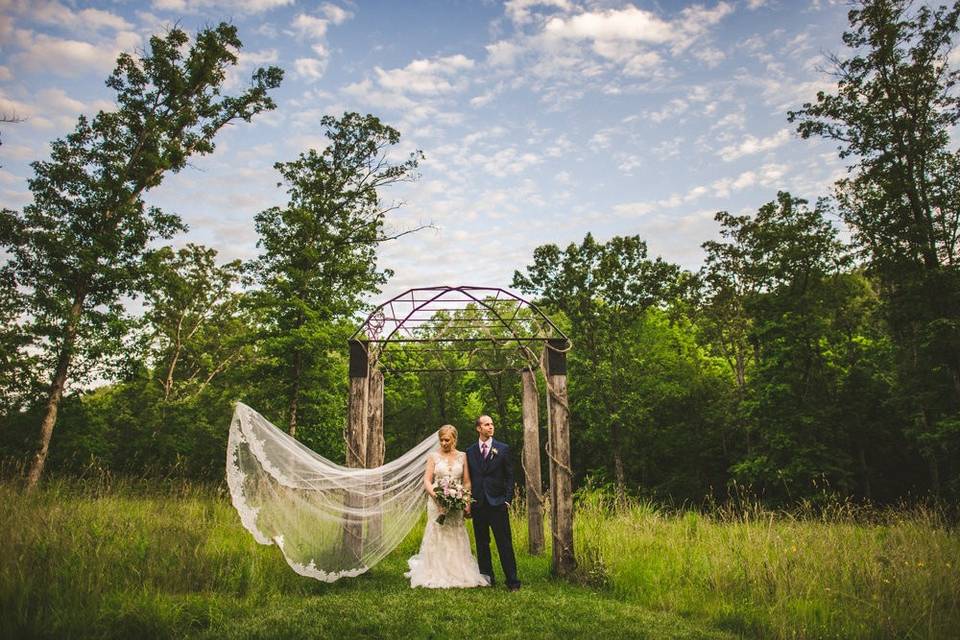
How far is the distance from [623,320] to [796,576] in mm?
19530

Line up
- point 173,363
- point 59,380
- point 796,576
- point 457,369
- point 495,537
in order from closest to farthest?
point 796,576
point 495,537
point 457,369
point 59,380
point 173,363

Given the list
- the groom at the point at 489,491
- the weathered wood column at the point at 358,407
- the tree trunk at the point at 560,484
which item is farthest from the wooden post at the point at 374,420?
the tree trunk at the point at 560,484

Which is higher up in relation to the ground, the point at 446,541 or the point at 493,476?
the point at 493,476

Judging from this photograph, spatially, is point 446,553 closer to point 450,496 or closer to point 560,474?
point 450,496

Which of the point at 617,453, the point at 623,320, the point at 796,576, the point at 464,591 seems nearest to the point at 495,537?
the point at 464,591

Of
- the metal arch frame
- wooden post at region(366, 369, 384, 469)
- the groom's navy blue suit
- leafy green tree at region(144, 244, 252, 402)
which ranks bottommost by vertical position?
the groom's navy blue suit

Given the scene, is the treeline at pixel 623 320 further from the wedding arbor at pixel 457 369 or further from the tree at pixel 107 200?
the wedding arbor at pixel 457 369

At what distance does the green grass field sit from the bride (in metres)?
0.30

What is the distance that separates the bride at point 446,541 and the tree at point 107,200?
11.2 m

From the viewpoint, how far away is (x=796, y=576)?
5.41 metres

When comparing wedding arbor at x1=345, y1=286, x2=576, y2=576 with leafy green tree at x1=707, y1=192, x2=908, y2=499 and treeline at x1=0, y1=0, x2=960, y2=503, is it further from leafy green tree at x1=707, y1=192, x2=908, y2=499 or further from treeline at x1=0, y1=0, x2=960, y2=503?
leafy green tree at x1=707, y1=192, x2=908, y2=499

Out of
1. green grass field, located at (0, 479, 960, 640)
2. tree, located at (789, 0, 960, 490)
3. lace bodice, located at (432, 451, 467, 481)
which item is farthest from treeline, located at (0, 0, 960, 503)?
lace bodice, located at (432, 451, 467, 481)

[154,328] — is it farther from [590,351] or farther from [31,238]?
[590,351]

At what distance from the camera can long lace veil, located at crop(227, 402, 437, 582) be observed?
5.30 metres
